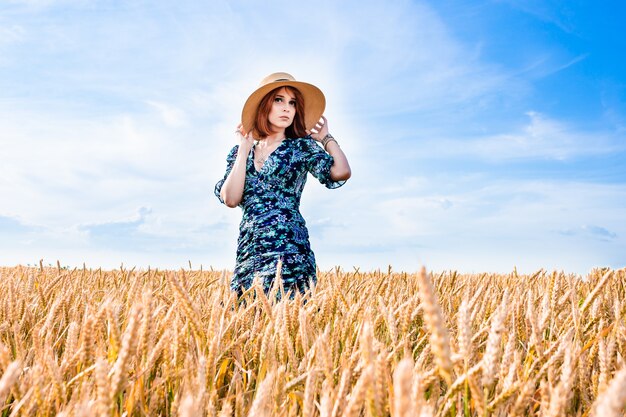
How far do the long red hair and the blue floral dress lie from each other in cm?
16

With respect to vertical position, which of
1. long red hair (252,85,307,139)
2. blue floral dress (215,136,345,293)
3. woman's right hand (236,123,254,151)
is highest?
long red hair (252,85,307,139)

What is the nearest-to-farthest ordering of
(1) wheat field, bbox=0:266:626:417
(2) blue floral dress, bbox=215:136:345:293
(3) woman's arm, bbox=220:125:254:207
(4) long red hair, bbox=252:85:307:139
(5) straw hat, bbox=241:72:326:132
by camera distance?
(1) wheat field, bbox=0:266:626:417 < (2) blue floral dress, bbox=215:136:345:293 < (3) woman's arm, bbox=220:125:254:207 < (5) straw hat, bbox=241:72:326:132 < (4) long red hair, bbox=252:85:307:139

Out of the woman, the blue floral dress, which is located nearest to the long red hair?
the woman

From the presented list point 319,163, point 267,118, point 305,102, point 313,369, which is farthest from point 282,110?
point 313,369

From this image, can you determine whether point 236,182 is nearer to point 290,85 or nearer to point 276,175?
point 276,175

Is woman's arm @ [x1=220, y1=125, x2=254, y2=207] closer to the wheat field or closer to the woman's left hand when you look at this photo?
the woman's left hand

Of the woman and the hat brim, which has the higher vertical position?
the hat brim

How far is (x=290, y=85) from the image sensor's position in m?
3.87

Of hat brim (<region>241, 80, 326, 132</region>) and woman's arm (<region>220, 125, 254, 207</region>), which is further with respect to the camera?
hat brim (<region>241, 80, 326, 132</region>)

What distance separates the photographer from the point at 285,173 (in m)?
3.68

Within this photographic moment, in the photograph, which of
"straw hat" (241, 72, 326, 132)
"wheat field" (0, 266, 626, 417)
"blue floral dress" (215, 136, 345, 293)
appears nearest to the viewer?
"wheat field" (0, 266, 626, 417)

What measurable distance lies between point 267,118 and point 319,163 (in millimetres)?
547

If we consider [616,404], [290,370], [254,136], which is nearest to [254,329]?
[290,370]

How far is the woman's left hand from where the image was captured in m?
4.03
